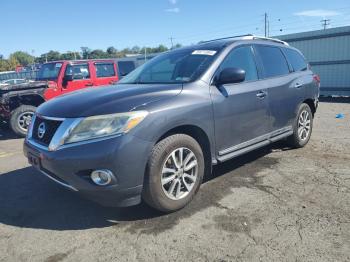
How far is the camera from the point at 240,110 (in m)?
4.19

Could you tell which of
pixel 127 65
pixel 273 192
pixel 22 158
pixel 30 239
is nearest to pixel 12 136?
pixel 22 158

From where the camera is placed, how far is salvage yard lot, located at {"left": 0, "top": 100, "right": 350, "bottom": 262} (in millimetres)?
2840

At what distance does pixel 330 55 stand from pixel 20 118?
527 inches

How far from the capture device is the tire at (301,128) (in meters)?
5.66

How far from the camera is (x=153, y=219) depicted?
3432 millimetres

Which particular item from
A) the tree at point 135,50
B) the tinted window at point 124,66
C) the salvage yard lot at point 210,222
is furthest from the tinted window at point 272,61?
the tree at point 135,50

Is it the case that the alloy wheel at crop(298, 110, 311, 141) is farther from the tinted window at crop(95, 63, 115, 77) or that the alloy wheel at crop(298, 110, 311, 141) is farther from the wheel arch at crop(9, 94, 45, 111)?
the tinted window at crop(95, 63, 115, 77)

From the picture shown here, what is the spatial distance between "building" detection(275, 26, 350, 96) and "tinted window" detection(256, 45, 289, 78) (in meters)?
11.2

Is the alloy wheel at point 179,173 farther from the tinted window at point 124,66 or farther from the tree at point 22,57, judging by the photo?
the tree at point 22,57

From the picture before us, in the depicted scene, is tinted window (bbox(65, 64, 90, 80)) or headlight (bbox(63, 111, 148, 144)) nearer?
headlight (bbox(63, 111, 148, 144))

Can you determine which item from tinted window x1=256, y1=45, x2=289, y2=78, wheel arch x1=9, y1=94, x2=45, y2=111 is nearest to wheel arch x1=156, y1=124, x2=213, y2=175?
tinted window x1=256, y1=45, x2=289, y2=78

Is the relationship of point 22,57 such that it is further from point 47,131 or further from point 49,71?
point 47,131

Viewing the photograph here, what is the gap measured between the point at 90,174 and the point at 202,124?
52.2 inches

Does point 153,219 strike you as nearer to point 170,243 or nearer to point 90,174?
point 170,243
